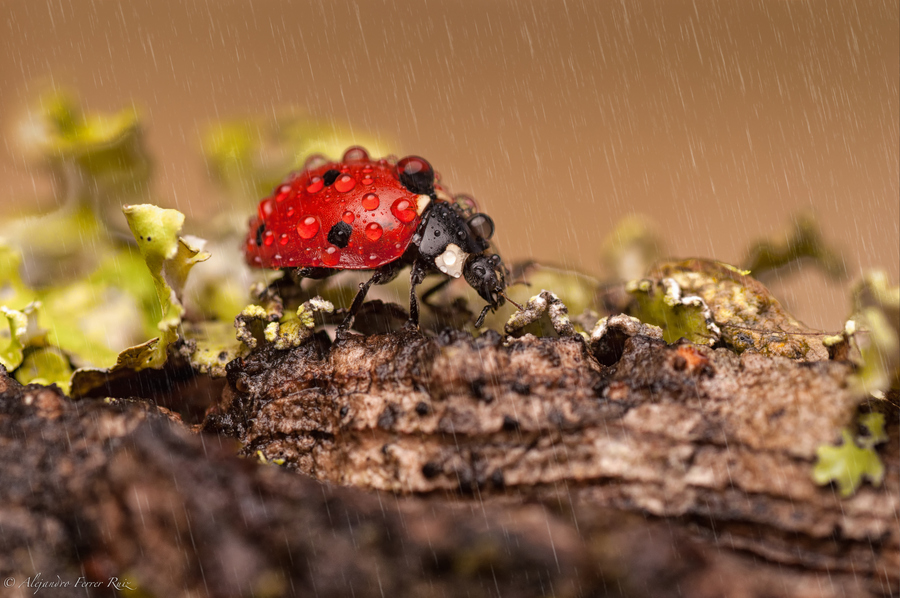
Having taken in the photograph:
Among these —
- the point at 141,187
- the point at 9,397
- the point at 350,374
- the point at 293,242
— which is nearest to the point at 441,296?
the point at 293,242

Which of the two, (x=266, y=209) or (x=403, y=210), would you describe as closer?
(x=403, y=210)

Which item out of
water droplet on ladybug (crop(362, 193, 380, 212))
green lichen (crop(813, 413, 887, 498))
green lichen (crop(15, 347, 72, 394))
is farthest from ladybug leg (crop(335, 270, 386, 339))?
green lichen (crop(813, 413, 887, 498))

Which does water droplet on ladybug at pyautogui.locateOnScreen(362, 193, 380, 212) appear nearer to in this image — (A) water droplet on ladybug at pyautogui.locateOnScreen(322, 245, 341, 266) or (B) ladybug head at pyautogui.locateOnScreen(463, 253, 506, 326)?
(A) water droplet on ladybug at pyautogui.locateOnScreen(322, 245, 341, 266)

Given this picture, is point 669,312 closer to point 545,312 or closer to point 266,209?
point 545,312

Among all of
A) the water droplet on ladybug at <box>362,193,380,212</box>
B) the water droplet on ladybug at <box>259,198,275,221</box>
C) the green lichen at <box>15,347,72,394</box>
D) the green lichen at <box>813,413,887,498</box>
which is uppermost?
the water droplet on ladybug at <box>259,198,275,221</box>

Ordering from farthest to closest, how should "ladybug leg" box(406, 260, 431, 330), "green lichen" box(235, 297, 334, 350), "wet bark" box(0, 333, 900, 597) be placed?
"ladybug leg" box(406, 260, 431, 330) < "green lichen" box(235, 297, 334, 350) < "wet bark" box(0, 333, 900, 597)

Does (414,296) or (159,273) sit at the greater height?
(159,273)

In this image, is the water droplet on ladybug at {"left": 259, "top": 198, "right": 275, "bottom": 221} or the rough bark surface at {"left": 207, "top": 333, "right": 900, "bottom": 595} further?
the water droplet on ladybug at {"left": 259, "top": 198, "right": 275, "bottom": 221}

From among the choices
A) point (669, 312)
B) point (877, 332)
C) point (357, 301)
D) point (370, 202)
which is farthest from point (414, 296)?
point (877, 332)
